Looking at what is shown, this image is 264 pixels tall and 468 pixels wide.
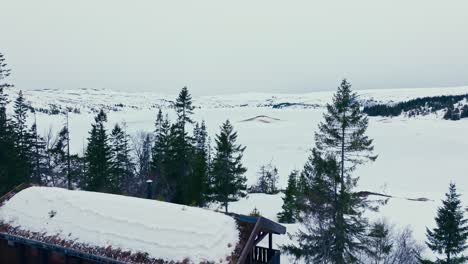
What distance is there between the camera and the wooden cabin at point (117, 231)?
880cm

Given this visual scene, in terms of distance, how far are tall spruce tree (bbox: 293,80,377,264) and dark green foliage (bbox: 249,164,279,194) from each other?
2399cm

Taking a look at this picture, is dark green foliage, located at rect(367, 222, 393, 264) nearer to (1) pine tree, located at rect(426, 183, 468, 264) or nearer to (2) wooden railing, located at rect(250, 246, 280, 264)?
(1) pine tree, located at rect(426, 183, 468, 264)

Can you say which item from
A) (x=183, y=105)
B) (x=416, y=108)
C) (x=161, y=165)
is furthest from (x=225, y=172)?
(x=416, y=108)

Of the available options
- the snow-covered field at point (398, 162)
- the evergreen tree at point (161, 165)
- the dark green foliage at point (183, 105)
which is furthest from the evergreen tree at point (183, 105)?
the snow-covered field at point (398, 162)

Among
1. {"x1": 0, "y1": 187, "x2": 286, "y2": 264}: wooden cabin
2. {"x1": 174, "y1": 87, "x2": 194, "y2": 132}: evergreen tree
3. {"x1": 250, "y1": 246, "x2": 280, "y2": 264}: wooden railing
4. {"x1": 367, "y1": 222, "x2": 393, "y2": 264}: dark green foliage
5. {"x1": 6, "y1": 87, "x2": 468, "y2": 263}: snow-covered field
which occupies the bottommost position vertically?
{"x1": 6, "y1": 87, "x2": 468, "y2": 263}: snow-covered field

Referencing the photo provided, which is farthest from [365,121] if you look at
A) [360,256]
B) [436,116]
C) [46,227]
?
[436,116]

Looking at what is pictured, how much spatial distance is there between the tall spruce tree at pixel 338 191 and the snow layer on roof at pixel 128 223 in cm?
805

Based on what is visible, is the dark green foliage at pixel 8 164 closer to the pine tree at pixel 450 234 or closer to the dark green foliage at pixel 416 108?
the pine tree at pixel 450 234

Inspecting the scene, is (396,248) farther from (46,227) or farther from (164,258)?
(46,227)

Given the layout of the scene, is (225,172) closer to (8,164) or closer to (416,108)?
(8,164)

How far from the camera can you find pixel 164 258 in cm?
862

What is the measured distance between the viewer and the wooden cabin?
8797 mm

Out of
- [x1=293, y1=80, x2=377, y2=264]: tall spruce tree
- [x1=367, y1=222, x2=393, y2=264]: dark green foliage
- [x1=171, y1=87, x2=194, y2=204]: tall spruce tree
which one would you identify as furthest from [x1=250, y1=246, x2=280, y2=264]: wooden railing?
[x1=171, y1=87, x2=194, y2=204]: tall spruce tree

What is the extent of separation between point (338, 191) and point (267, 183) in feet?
95.3
